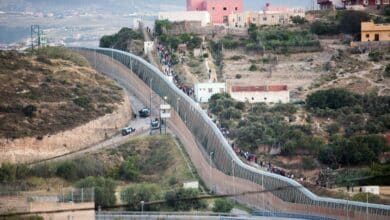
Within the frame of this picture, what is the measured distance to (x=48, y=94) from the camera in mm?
113688

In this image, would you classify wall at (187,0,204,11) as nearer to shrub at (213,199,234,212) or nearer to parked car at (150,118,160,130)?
parked car at (150,118,160,130)

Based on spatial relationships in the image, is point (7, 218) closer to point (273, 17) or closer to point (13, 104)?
point (13, 104)

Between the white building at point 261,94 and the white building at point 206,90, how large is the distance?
0.59m

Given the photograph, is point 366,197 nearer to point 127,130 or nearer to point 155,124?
point 155,124

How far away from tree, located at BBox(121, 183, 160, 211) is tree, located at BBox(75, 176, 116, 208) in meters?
0.56

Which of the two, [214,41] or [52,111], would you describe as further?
[214,41]

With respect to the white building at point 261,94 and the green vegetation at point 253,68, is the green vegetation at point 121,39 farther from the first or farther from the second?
the white building at point 261,94

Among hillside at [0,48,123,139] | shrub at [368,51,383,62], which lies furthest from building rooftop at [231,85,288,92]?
shrub at [368,51,383,62]

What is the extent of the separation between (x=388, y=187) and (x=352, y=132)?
16.4 m

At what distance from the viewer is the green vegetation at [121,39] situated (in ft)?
427

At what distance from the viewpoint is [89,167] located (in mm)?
99250

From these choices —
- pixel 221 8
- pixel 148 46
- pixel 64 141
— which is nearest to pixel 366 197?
pixel 64 141

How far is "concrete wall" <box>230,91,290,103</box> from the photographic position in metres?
112

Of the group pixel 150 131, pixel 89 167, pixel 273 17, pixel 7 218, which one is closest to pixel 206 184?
pixel 89 167
